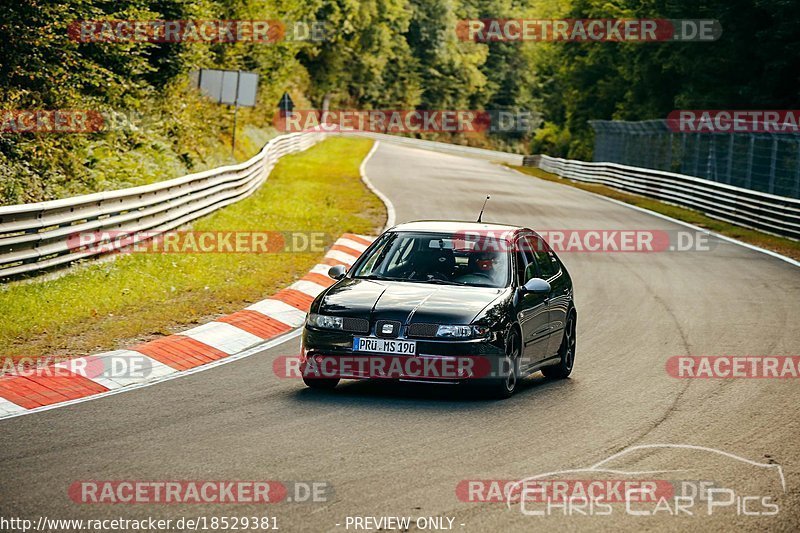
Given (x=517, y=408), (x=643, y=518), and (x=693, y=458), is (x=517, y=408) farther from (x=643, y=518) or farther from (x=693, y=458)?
(x=643, y=518)

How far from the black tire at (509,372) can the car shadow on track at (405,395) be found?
71 millimetres

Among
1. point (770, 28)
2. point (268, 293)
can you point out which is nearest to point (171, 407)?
point (268, 293)

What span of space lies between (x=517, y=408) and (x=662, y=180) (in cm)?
3088

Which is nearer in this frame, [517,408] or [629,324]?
[517,408]

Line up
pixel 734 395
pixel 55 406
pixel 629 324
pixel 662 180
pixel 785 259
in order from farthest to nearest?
pixel 662 180 → pixel 785 259 → pixel 629 324 → pixel 734 395 → pixel 55 406

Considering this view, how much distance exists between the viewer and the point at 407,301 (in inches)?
392

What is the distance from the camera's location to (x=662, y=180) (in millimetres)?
39406

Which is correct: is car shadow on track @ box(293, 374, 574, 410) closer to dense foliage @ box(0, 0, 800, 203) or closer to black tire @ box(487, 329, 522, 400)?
black tire @ box(487, 329, 522, 400)

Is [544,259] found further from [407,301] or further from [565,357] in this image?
[407,301]

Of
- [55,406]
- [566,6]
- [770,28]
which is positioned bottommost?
[55,406]

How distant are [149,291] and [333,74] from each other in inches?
3171

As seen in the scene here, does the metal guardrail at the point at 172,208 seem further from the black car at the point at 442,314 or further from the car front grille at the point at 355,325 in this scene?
the car front grille at the point at 355,325

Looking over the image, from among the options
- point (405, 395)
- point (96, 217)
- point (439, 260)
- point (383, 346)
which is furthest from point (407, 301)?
point (96, 217)

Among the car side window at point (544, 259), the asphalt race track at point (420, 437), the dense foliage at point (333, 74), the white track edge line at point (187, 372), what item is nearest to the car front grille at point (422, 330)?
the asphalt race track at point (420, 437)
